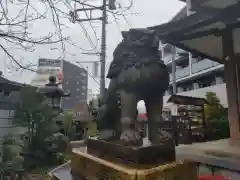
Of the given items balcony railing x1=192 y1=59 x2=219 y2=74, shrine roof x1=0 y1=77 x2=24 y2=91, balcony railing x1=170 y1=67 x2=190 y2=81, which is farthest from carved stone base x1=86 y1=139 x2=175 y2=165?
balcony railing x1=170 y1=67 x2=190 y2=81

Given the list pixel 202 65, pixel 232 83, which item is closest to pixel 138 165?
pixel 232 83

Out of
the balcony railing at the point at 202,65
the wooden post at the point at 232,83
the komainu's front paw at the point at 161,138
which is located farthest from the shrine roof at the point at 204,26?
the balcony railing at the point at 202,65

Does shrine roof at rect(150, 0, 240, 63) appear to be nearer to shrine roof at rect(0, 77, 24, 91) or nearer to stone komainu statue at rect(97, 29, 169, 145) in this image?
stone komainu statue at rect(97, 29, 169, 145)

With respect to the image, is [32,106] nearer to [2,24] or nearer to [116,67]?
[2,24]

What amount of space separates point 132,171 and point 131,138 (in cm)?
30

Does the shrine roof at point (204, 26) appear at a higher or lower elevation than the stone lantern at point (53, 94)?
higher

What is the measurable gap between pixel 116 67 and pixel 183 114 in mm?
9073

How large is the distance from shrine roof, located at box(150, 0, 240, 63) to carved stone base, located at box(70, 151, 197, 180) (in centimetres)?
334

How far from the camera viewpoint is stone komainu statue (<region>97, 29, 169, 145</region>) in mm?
1540

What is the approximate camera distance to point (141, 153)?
1.29m

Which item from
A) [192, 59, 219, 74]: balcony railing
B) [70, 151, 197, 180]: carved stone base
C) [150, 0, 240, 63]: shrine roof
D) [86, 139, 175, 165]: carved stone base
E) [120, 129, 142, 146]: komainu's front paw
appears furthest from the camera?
[192, 59, 219, 74]: balcony railing

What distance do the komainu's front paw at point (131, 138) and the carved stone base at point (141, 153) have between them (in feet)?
0.15

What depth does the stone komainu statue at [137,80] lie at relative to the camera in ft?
5.05

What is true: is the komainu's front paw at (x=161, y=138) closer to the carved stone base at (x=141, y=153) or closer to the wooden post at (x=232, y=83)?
the carved stone base at (x=141, y=153)
